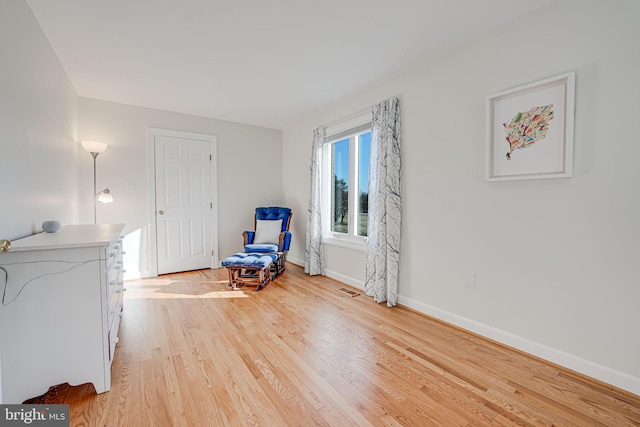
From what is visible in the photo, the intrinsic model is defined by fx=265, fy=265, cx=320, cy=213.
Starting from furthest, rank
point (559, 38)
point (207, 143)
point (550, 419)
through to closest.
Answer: point (207, 143), point (559, 38), point (550, 419)

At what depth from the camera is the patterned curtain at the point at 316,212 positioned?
12.8 feet

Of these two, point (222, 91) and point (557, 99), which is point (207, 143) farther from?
point (557, 99)

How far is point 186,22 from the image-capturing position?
6.57 feet

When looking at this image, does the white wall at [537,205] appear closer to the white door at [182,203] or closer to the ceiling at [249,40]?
the ceiling at [249,40]

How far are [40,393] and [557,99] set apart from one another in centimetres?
352

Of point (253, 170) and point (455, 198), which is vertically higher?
point (253, 170)

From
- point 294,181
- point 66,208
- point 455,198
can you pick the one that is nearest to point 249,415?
point 455,198

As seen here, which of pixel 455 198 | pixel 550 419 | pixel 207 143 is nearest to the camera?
pixel 550 419

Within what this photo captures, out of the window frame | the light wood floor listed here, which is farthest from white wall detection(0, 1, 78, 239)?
the window frame

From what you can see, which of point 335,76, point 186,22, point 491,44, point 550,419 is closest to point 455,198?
point 491,44

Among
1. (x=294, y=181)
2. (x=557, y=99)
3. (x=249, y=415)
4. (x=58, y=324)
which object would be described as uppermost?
(x=557, y=99)

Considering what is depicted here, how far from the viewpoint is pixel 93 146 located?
3.12 meters

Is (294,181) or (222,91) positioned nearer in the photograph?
(222,91)

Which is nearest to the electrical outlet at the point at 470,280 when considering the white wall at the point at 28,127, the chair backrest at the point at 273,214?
the chair backrest at the point at 273,214
